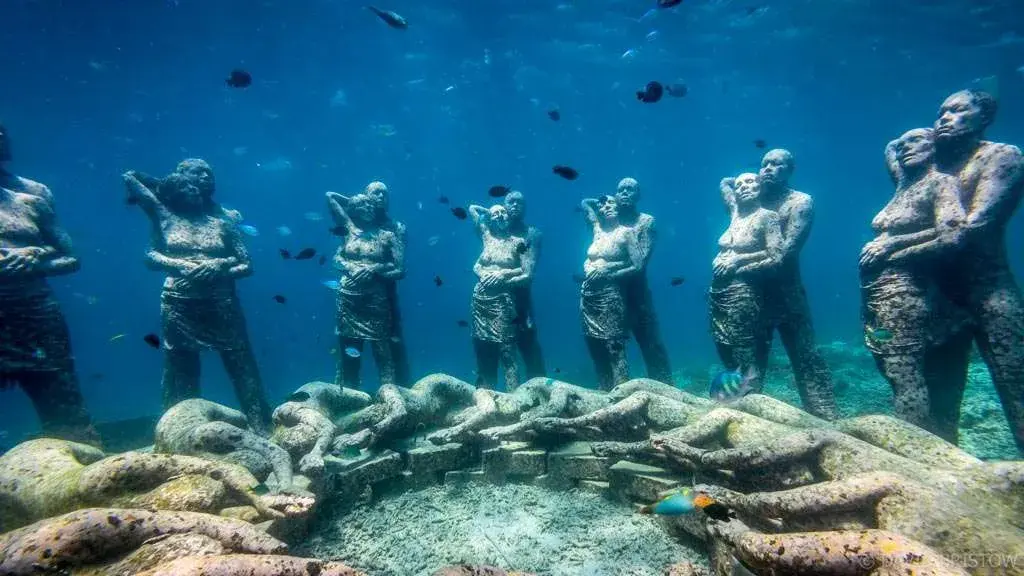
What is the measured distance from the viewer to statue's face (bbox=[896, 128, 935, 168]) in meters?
5.89

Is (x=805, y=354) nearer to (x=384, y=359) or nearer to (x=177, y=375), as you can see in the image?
(x=384, y=359)

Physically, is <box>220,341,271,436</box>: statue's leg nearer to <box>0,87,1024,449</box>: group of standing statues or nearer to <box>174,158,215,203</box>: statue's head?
<box>0,87,1024,449</box>: group of standing statues

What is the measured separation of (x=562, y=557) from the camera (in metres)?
3.93

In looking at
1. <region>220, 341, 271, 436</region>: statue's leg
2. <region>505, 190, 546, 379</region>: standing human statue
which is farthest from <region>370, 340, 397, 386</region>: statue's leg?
<region>505, 190, 546, 379</region>: standing human statue

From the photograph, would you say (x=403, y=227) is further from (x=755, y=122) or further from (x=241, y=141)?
(x=755, y=122)

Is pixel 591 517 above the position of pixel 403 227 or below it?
below

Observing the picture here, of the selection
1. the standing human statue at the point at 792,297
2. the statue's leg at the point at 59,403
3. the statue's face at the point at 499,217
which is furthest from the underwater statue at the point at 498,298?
the statue's leg at the point at 59,403

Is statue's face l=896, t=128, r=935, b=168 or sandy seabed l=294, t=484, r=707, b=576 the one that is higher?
statue's face l=896, t=128, r=935, b=168

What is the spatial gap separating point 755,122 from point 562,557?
55085 millimetres

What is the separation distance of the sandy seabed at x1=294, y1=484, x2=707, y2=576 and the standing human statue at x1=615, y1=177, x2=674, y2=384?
17.1 feet

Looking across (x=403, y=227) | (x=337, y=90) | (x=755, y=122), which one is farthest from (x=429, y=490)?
(x=755, y=122)

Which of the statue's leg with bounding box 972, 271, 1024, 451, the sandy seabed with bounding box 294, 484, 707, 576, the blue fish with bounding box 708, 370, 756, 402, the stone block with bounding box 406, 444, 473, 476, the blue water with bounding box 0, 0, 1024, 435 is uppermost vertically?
the blue water with bounding box 0, 0, 1024, 435

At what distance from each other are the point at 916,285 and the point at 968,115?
89.2 inches

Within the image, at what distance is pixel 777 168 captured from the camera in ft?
24.6
